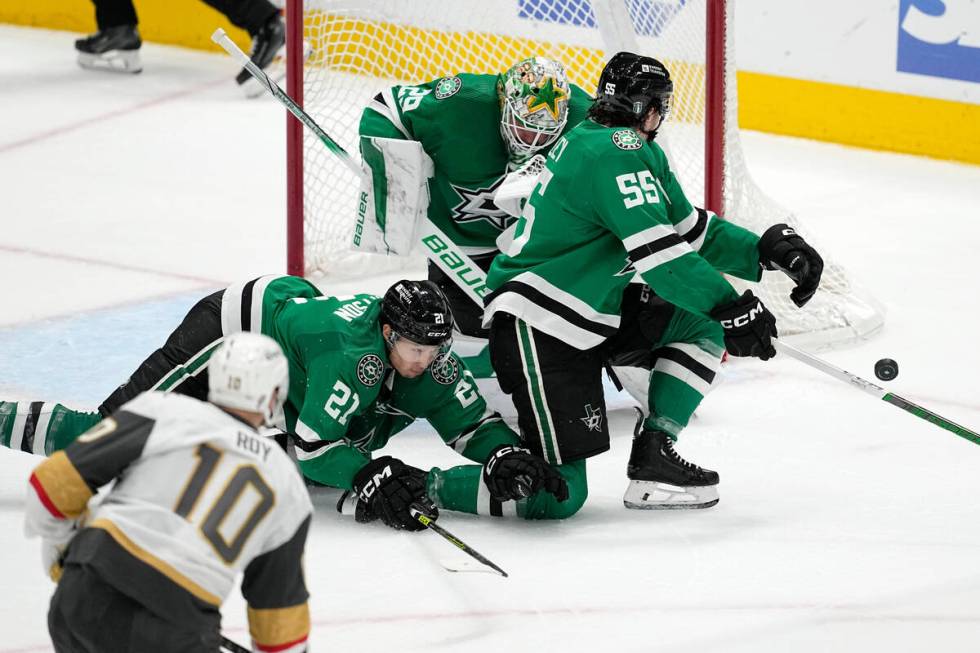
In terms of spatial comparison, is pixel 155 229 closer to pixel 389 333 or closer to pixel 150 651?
pixel 389 333

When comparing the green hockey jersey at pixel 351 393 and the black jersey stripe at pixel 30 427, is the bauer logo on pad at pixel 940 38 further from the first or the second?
the black jersey stripe at pixel 30 427

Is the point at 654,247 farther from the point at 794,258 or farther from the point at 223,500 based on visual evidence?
the point at 223,500

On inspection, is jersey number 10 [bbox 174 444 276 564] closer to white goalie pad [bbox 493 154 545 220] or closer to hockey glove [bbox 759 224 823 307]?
hockey glove [bbox 759 224 823 307]

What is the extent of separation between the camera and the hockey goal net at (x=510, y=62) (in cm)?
459

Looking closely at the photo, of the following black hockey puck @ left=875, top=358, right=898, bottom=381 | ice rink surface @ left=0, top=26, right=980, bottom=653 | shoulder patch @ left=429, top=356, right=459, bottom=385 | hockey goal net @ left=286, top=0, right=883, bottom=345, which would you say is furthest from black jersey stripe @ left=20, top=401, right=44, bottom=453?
black hockey puck @ left=875, top=358, right=898, bottom=381

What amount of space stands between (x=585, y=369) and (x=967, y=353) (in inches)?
66.9

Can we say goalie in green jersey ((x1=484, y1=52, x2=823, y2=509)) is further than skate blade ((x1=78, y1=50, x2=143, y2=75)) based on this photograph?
No

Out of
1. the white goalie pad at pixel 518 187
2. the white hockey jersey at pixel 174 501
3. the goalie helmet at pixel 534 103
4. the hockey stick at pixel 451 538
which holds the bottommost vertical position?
the hockey stick at pixel 451 538

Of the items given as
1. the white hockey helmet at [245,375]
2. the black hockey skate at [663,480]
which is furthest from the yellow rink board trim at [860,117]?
the white hockey helmet at [245,375]

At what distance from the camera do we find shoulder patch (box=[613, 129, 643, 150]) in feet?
11.0

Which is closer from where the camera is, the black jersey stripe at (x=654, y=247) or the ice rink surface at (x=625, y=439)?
the ice rink surface at (x=625, y=439)

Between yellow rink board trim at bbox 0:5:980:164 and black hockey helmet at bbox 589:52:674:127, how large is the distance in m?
1.27

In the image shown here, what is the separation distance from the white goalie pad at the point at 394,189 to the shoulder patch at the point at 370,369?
1.07 metres

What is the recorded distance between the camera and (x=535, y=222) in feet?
11.6
